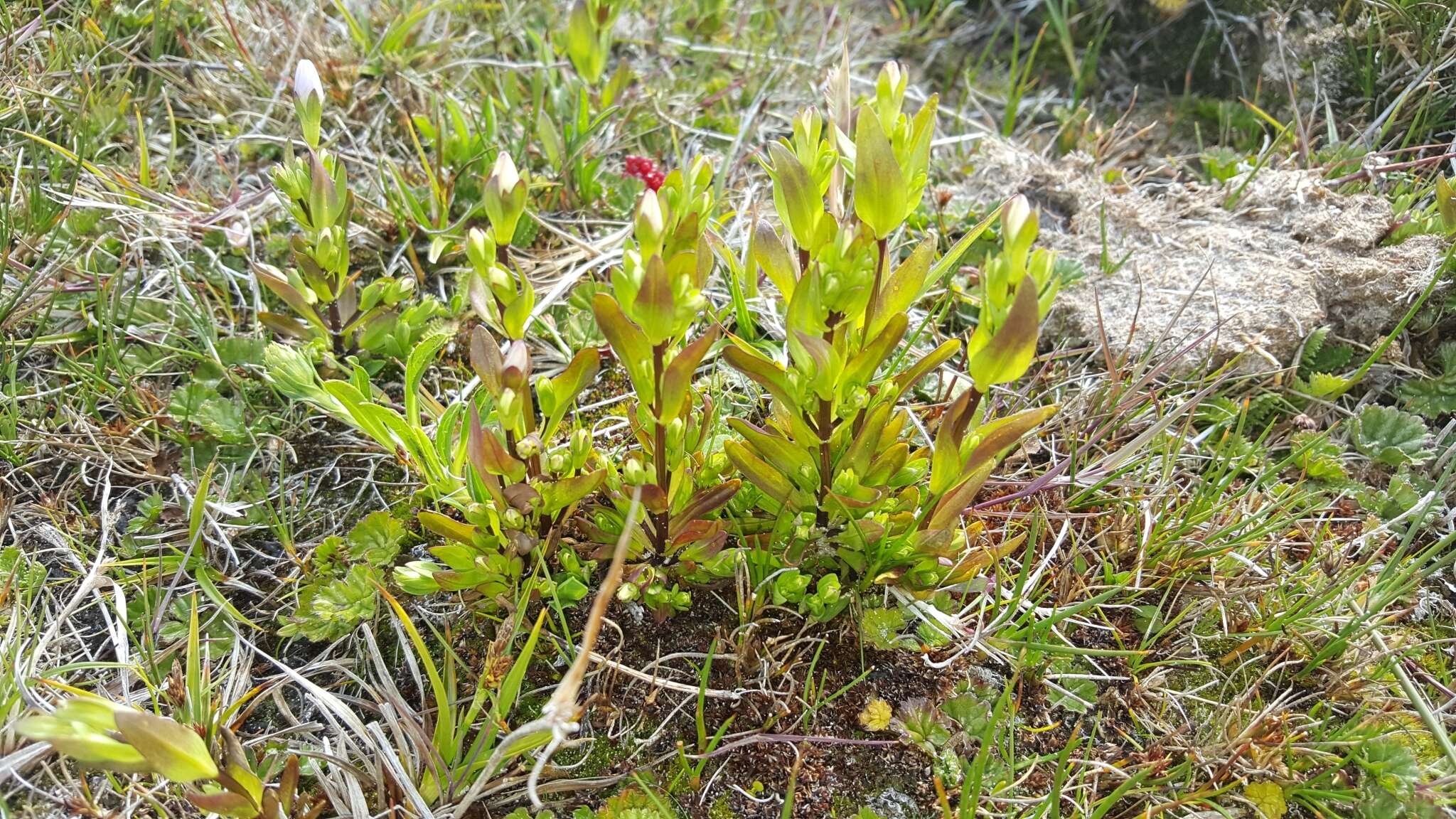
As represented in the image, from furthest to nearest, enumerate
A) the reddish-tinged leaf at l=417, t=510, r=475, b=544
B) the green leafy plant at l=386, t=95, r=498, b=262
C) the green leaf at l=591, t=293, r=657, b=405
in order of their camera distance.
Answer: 1. the green leafy plant at l=386, t=95, r=498, b=262
2. the reddish-tinged leaf at l=417, t=510, r=475, b=544
3. the green leaf at l=591, t=293, r=657, b=405

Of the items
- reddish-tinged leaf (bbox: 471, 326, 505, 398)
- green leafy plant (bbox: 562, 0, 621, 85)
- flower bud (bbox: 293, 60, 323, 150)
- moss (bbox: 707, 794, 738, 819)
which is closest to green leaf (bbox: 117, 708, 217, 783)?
reddish-tinged leaf (bbox: 471, 326, 505, 398)

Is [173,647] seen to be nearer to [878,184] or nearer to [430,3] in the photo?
[878,184]

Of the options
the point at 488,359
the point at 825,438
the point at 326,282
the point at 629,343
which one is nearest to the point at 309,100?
the point at 326,282

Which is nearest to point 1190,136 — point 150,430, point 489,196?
point 489,196

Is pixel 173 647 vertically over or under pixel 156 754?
under

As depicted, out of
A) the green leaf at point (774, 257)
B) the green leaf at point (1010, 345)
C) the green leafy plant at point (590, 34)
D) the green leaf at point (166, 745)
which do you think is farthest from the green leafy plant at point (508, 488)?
the green leafy plant at point (590, 34)

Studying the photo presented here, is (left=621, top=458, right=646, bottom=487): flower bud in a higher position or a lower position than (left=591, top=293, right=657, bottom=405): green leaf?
lower

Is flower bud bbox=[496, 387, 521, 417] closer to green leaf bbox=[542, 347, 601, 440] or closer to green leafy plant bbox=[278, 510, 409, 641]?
green leaf bbox=[542, 347, 601, 440]
